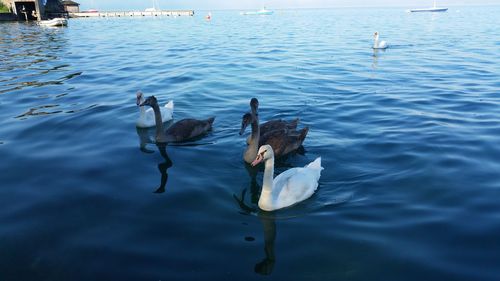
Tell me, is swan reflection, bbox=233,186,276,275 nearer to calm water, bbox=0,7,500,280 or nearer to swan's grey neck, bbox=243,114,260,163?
calm water, bbox=0,7,500,280

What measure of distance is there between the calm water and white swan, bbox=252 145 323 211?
0.72ft

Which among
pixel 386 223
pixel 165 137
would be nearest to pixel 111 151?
pixel 165 137

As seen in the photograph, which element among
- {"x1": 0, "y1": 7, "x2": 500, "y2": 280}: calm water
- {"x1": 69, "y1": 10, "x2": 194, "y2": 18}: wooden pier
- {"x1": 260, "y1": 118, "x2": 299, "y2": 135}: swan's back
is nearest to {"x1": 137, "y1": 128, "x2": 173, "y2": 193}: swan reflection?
{"x1": 0, "y1": 7, "x2": 500, "y2": 280}: calm water

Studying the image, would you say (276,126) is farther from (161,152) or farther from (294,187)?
(294,187)

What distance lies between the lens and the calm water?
6902 millimetres

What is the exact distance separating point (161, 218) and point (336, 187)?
3.94 meters

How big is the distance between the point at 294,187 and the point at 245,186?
5.17ft

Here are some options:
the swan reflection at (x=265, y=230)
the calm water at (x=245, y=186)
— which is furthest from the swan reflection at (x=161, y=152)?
the swan reflection at (x=265, y=230)

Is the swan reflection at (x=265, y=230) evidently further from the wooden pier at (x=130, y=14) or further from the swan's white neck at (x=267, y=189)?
the wooden pier at (x=130, y=14)

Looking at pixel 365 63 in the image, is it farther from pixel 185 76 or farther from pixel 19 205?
pixel 19 205

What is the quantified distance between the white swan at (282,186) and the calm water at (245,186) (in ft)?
0.72

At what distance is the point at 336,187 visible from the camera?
948cm

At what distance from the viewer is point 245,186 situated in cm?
984

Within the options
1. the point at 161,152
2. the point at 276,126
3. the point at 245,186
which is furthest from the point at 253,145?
the point at 161,152
